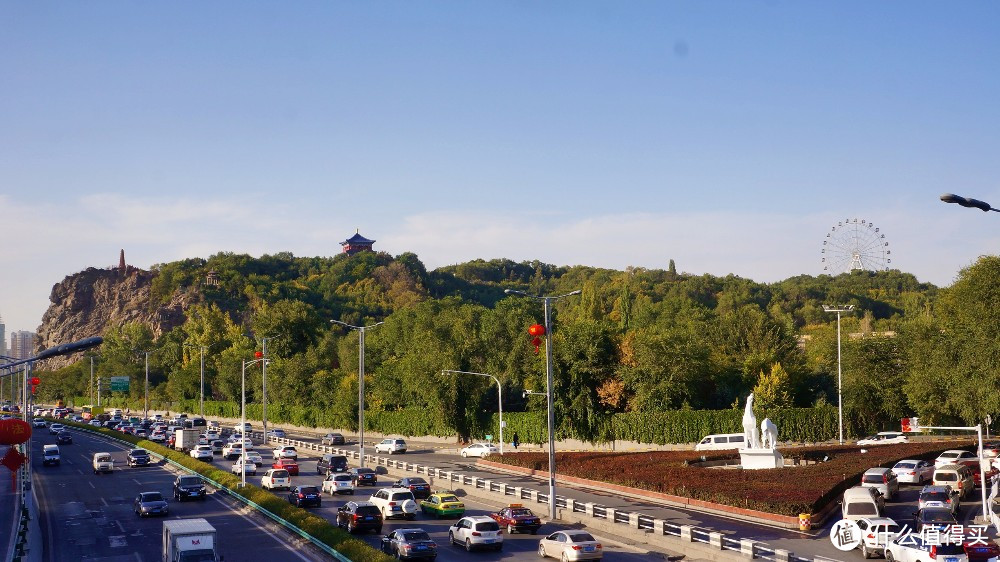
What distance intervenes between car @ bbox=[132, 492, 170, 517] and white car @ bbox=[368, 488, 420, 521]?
11.1 metres

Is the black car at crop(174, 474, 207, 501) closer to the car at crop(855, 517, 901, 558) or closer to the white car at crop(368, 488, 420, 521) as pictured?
the white car at crop(368, 488, 420, 521)

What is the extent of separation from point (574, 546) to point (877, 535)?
10085mm

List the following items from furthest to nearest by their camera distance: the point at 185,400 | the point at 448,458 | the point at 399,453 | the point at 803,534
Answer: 1. the point at 185,400
2. the point at 399,453
3. the point at 448,458
4. the point at 803,534

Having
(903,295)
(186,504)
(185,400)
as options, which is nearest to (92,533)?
(186,504)

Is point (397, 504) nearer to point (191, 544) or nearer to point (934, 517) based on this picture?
point (191, 544)

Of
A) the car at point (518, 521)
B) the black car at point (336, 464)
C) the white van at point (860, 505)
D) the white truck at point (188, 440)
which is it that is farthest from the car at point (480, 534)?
the white truck at point (188, 440)

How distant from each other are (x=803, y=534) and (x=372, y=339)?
358ft

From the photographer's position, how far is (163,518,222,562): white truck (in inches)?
1147

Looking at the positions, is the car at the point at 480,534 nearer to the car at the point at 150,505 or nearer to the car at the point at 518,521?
the car at the point at 518,521

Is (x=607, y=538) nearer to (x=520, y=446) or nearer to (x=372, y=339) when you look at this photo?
(x=520, y=446)

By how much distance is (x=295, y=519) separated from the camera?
4019 centimetres

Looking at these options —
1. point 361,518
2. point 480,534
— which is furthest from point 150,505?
point 480,534

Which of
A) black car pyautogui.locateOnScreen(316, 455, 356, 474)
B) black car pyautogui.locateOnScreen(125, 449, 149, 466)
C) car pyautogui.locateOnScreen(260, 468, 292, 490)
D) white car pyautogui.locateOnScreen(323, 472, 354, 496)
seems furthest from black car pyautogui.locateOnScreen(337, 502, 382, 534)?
black car pyautogui.locateOnScreen(125, 449, 149, 466)

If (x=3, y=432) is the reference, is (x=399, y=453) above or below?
below
